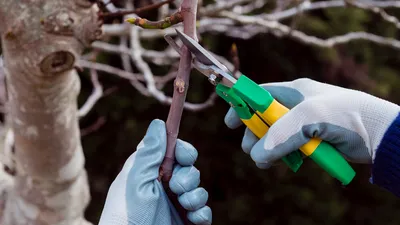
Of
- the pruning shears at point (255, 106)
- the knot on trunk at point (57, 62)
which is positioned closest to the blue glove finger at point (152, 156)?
the pruning shears at point (255, 106)

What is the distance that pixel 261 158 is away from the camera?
Answer: 870 millimetres

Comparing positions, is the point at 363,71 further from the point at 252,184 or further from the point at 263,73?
the point at 252,184

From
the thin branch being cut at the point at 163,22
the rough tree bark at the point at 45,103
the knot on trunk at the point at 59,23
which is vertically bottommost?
the rough tree bark at the point at 45,103

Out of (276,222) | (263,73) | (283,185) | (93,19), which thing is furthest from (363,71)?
(93,19)

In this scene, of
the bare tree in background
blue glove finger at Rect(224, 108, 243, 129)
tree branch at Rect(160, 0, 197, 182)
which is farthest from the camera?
the bare tree in background

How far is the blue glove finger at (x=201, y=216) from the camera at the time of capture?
87 centimetres

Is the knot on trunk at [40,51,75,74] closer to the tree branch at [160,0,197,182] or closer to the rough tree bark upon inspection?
the rough tree bark

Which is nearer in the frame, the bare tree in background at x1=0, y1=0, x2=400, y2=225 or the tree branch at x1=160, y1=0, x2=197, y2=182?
the tree branch at x1=160, y1=0, x2=197, y2=182

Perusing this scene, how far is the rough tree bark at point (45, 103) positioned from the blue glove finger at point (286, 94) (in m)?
0.47

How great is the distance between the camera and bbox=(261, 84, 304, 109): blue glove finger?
0.98m

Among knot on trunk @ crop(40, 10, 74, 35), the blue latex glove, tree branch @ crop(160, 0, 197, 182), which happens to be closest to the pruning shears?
tree branch @ crop(160, 0, 197, 182)

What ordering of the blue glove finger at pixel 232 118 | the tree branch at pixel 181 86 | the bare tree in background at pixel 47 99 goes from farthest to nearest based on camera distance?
the bare tree in background at pixel 47 99
the blue glove finger at pixel 232 118
the tree branch at pixel 181 86

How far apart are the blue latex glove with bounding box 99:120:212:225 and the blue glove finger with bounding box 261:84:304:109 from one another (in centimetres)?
23

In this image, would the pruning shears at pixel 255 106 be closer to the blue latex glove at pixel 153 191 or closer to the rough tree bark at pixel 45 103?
the blue latex glove at pixel 153 191
